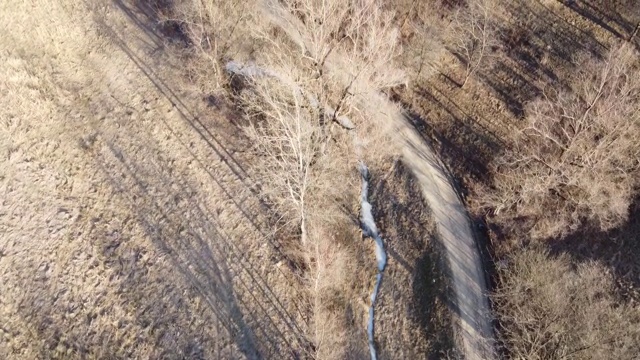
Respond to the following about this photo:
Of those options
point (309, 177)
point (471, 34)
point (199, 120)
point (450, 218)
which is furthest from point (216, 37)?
point (450, 218)

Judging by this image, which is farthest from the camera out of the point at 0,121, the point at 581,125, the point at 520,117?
the point at 520,117

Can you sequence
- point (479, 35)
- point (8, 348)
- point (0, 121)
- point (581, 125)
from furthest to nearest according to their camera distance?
point (479, 35) → point (0, 121) → point (581, 125) → point (8, 348)

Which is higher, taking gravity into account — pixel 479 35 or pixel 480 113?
pixel 479 35

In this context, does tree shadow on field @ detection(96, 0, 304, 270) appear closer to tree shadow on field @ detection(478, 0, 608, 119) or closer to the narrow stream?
the narrow stream

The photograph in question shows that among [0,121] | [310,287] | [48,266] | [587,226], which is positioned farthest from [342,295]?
[0,121]

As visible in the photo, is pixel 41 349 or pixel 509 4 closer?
pixel 41 349

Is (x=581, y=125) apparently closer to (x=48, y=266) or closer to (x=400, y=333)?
(x=400, y=333)

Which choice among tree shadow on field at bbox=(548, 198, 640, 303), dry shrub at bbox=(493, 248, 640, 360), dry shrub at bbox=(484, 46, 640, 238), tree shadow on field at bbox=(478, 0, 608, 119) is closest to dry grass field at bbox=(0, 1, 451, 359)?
dry shrub at bbox=(493, 248, 640, 360)
